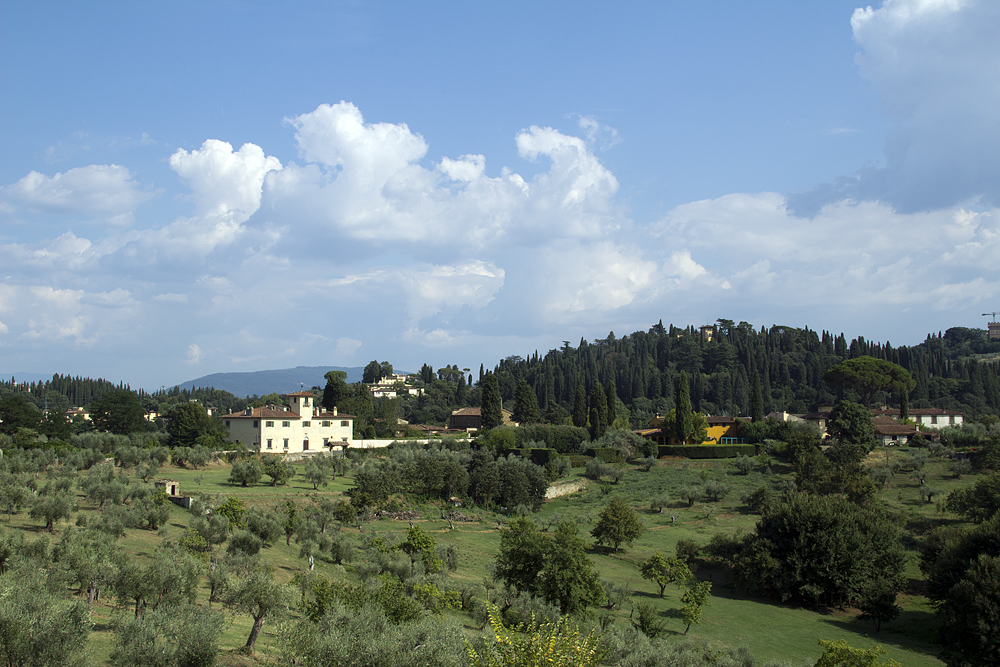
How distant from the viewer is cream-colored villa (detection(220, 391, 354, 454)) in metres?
64.9

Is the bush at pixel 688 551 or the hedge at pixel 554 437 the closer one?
the bush at pixel 688 551

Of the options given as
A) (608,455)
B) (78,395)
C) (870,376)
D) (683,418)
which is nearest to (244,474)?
(608,455)

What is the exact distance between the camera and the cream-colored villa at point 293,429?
213 feet

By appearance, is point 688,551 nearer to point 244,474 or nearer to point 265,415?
point 244,474

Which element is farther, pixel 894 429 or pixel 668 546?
pixel 894 429

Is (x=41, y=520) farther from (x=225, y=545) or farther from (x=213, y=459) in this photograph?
(x=213, y=459)

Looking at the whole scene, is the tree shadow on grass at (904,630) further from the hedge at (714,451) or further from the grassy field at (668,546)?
the hedge at (714,451)

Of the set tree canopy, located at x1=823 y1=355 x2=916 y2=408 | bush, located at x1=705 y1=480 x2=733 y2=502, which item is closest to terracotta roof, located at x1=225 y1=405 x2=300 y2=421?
bush, located at x1=705 y1=480 x2=733 y2=502

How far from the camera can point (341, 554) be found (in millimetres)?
28453

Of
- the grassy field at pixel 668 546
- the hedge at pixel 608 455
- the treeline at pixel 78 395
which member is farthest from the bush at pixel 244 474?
the treeline at pixel 78 395

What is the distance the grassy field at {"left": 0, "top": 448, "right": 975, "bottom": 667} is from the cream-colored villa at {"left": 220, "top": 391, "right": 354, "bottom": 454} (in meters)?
10.6

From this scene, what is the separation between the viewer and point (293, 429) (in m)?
66.9

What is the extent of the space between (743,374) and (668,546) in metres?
102

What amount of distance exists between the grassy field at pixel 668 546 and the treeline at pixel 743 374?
5753 centimetres
